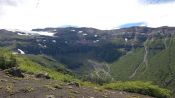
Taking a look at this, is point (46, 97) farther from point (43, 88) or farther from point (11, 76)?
point (11, 76)

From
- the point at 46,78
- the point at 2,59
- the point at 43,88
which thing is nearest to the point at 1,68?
the point at 2,59

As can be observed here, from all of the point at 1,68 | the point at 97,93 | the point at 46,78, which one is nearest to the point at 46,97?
the point at 97,93

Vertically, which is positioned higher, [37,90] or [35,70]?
[37,90]

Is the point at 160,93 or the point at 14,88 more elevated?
the point at 14,88

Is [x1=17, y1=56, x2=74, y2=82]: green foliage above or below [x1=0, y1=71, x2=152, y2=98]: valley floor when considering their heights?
below

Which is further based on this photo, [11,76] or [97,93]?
[11,76]

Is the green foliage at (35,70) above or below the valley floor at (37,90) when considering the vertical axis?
below

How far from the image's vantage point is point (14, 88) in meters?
35.1

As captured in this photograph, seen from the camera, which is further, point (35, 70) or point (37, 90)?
point (35, 70)

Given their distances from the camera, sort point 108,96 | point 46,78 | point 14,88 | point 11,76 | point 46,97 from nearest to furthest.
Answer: point 46,97 → point 14,88 → point 108,96 → point 11,76 → point 46,78

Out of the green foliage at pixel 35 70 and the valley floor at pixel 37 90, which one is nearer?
the valley floor at pixel 37 90

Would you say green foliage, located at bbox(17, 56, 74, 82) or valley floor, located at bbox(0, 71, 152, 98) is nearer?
valley floor, located at bbox(0, 71, 152, 98)

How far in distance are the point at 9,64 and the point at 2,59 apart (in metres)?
1.01

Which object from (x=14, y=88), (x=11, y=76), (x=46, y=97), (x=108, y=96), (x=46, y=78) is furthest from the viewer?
(x=46, y=78)
